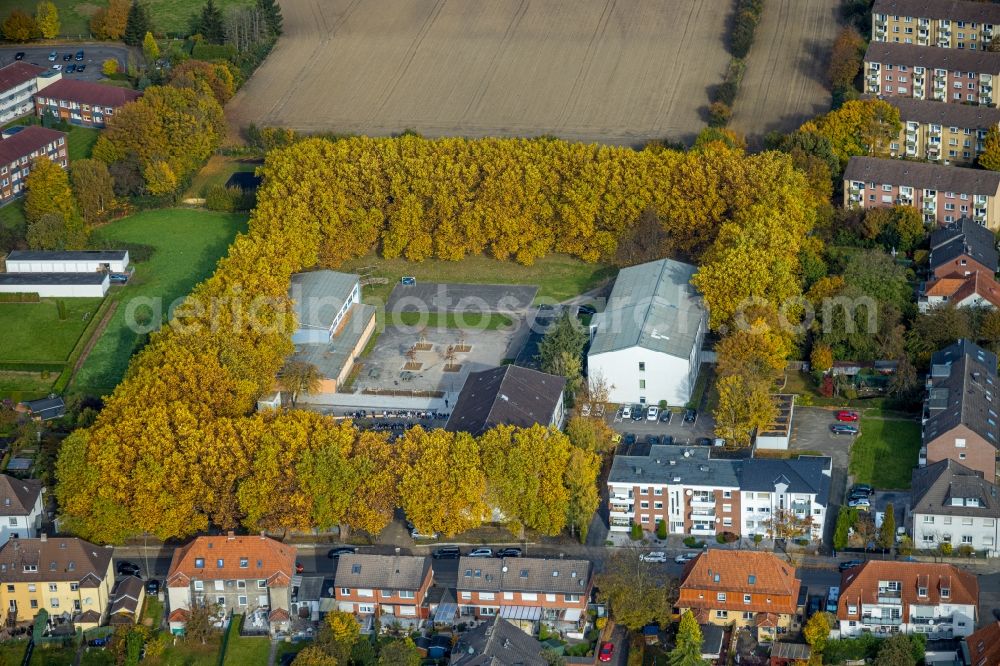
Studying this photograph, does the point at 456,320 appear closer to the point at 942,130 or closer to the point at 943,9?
the point at 942,130

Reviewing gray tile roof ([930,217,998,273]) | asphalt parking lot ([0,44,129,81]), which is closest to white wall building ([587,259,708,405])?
gray tile roof ([930,217,998,273])

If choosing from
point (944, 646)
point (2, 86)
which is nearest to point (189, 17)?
point (2, 86)

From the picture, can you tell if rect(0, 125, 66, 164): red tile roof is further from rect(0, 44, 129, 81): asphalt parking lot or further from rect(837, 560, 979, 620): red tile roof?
rect(837, 560, 979, 620): red tile roof

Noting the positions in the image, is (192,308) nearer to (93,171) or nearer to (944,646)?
(93,171)

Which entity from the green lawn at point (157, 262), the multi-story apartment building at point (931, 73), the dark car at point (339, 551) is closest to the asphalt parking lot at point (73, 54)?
the green lawn at point (157, 262)

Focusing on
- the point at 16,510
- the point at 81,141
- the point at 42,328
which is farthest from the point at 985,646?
the point at 81,141

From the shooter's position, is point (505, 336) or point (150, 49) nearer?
point (505, 336)

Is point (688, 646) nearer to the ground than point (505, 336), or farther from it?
farther from it

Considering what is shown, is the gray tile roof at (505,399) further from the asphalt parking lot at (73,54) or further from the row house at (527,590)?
the asphalt parking lot at (73,54)
